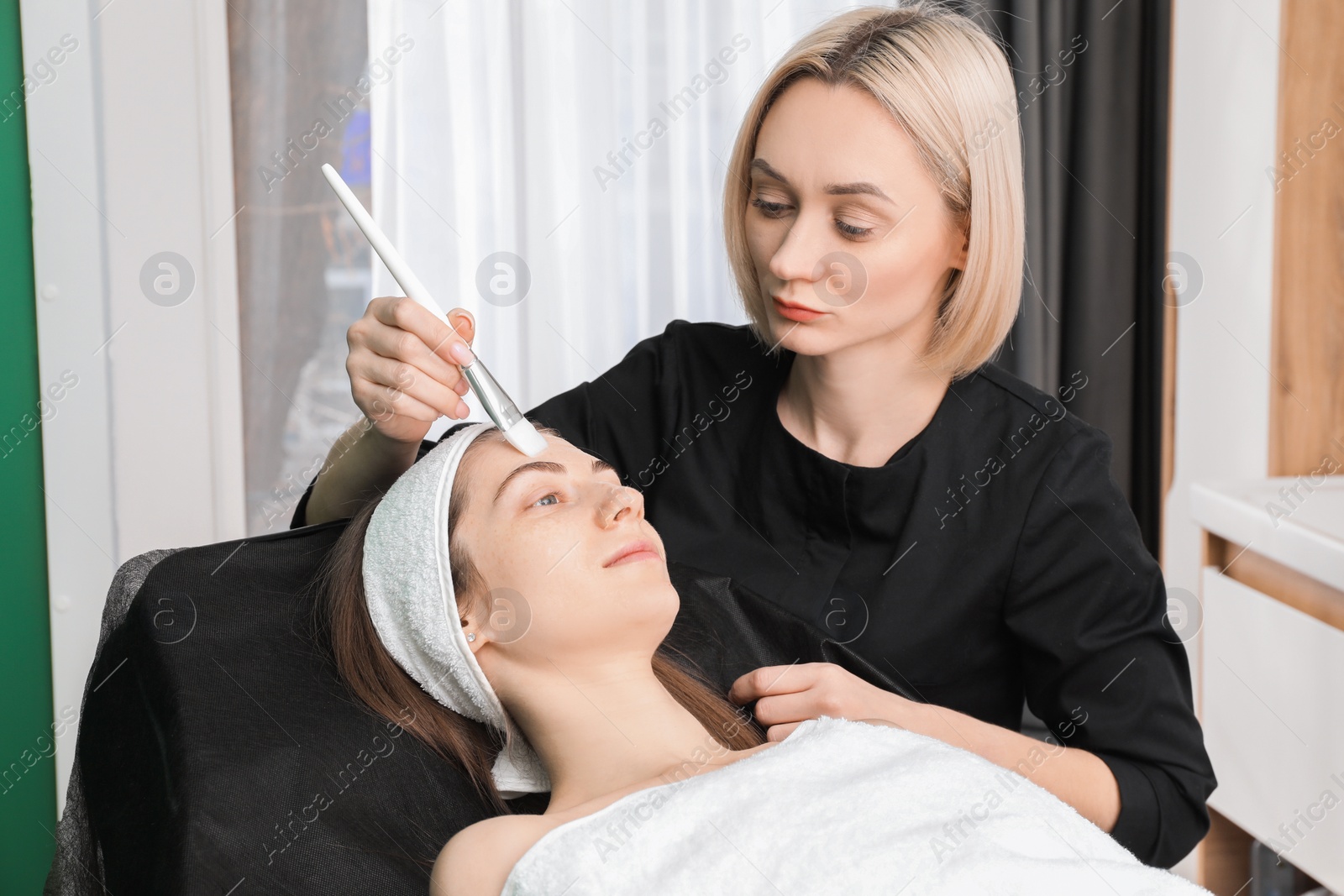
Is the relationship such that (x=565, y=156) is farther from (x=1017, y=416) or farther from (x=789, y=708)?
(x=789, y=708)

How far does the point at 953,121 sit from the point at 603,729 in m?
0.78

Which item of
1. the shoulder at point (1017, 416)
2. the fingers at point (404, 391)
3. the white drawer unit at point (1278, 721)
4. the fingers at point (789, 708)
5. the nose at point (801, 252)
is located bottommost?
the white drawer unit at point (1278, 721)

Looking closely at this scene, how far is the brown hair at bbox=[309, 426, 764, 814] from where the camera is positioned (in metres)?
1.16

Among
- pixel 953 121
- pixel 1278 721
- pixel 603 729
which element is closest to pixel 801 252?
pixel 953 121

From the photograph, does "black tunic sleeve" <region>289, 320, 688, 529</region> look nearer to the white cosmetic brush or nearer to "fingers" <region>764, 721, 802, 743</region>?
the white cosmetic brush

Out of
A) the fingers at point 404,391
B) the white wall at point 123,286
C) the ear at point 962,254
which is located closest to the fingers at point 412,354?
the fingers at point 404,391

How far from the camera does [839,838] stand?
36.3 inches

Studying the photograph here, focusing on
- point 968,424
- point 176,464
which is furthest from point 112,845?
point 176,464

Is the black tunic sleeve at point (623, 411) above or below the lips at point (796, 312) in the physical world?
below

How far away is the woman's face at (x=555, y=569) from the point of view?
112 cm

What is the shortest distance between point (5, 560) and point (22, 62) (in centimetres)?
91

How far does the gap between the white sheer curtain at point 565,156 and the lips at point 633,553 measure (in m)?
1.25

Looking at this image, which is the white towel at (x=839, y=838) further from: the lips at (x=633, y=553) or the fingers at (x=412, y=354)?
the fingers at (x=412, y=354)

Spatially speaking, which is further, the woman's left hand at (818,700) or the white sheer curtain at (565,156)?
the white sheer curtain at (565,156)
